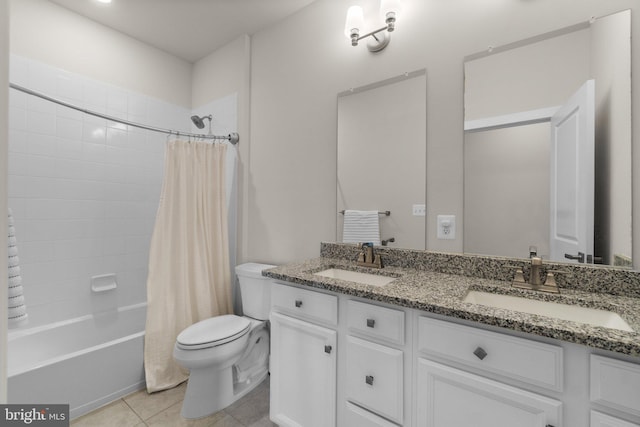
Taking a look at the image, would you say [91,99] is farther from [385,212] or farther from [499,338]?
[499,338]

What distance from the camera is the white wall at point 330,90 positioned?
131 cm

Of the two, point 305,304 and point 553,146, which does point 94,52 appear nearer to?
point 305,304

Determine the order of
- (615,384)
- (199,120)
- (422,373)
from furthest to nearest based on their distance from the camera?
(199,120)
(422,373)
(615,384)

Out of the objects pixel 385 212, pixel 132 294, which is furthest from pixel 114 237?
pixel 385 212

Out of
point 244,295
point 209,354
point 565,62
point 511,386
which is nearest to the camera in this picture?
point 511,386

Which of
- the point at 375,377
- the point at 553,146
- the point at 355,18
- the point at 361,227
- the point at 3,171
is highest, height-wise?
the point at 355,18

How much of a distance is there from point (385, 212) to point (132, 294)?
2265 millimetres

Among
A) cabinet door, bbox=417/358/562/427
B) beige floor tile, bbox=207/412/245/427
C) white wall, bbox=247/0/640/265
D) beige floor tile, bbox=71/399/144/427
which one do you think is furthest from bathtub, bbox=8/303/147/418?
cabinet door, bbox=417/358/562/427

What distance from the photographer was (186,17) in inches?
84.3

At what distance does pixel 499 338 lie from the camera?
0.85 metres

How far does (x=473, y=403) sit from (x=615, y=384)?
36cm

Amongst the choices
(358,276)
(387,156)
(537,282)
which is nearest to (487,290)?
(537,282)
